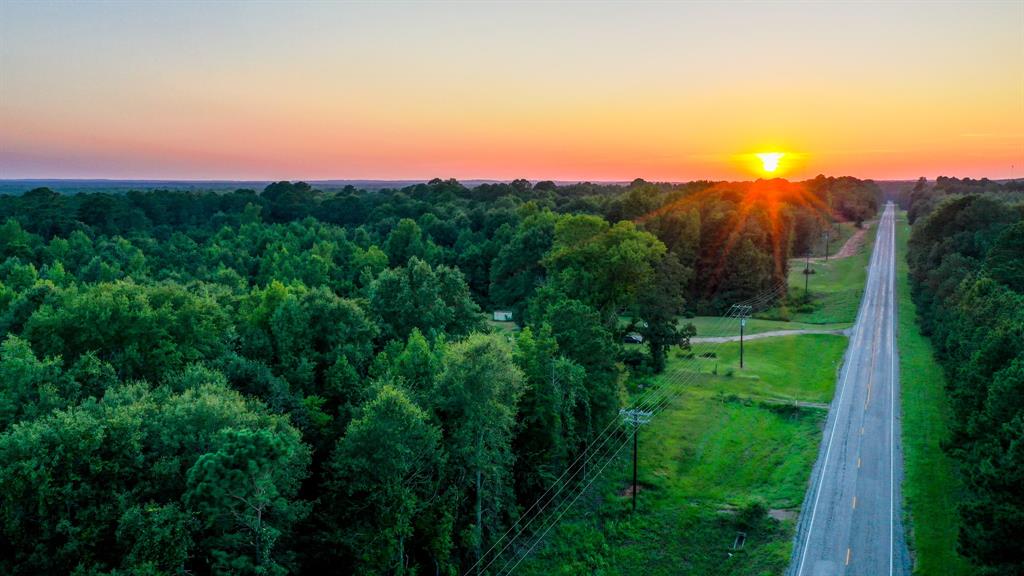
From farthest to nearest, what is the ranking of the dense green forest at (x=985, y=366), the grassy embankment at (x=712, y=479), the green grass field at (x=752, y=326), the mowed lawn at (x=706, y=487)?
1. the green grass field at (x=752, y=326)
2. the grassy embankment at (x=712, y=479)
3. the mowed lawn at (x=706, y=487)
4. the dense green forest at (x=985, y=366)

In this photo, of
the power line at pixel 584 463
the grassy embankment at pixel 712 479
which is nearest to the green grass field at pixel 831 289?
the grassy embankment at pixel 712 479

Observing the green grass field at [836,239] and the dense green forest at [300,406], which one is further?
the green grass field at [836,239]

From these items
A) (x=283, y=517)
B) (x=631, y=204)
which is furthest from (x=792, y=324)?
(x=283, y=517)

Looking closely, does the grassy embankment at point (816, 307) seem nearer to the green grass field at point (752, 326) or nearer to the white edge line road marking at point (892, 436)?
the green grass field at point (752, 326)

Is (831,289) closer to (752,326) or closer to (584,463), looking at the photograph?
(752,326)

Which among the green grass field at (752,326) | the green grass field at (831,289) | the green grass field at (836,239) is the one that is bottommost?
the green grass field at (752,326)

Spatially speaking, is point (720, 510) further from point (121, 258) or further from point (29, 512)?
point (121, 258)
